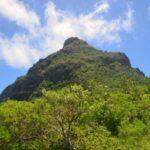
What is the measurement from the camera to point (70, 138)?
203ft

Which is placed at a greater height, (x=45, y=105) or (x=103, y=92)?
(x=103, y=92)

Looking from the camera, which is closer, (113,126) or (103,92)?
(113,126)

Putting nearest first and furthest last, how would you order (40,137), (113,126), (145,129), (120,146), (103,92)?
(120,146) → (40,137) → (145,129) → (113,126) → (103,92)

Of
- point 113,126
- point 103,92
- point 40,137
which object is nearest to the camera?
point 40,137

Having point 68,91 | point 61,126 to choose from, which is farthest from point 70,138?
point 68,91

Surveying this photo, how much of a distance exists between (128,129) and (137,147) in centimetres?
719

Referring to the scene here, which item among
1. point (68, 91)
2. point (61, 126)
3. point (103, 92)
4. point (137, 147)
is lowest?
point (137, 147)

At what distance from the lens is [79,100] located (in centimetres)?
6047

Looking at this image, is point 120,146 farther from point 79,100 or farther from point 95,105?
point 95,105

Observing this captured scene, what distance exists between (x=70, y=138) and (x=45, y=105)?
5599mm

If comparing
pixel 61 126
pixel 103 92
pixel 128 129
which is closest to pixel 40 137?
pixel 61 126

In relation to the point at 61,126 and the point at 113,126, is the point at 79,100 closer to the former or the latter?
the point at 61,126

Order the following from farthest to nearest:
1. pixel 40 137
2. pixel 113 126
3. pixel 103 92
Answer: pixel 103 92
pixel 113 126
pixel 40 137

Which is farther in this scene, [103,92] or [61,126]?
[103,92]
